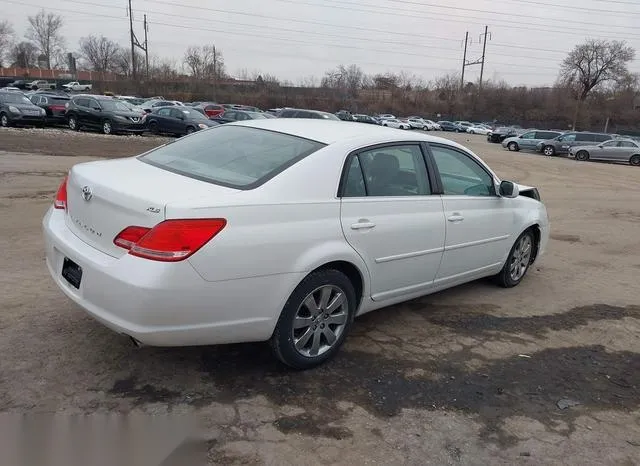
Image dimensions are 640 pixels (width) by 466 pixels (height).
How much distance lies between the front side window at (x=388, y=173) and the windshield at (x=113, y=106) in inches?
848

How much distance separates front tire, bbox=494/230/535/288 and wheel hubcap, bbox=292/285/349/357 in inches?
98.1

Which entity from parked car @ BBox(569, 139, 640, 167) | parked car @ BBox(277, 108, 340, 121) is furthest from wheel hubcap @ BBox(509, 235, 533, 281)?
parked car @ BBox(569, 139, 640, 167)

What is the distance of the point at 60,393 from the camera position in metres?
3.22

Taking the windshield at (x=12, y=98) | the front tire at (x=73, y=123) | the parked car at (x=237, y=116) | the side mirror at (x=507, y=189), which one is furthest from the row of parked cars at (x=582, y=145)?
the side mirror at (x=507, y=189)

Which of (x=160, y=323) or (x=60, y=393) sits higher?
(x=160, y=323)

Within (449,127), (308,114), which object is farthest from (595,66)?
(308,114)

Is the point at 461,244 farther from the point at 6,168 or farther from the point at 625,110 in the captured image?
the point at 625,110

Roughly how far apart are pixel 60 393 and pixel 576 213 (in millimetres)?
10749

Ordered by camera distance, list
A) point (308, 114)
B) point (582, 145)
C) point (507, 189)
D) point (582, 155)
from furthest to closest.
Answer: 1. point (582, 145)
2. point (582, 155)
3. point (308, 114)
4. point (507, 189)

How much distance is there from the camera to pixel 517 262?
5832 millimetres

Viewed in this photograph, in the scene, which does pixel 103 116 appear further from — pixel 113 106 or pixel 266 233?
pixel 266 233

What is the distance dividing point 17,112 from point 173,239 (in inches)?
896

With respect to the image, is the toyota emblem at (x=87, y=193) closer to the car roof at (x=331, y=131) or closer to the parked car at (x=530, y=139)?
the car roof at (x=331, y=131)

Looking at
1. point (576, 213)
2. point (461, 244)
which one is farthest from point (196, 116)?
point (461, 244)
